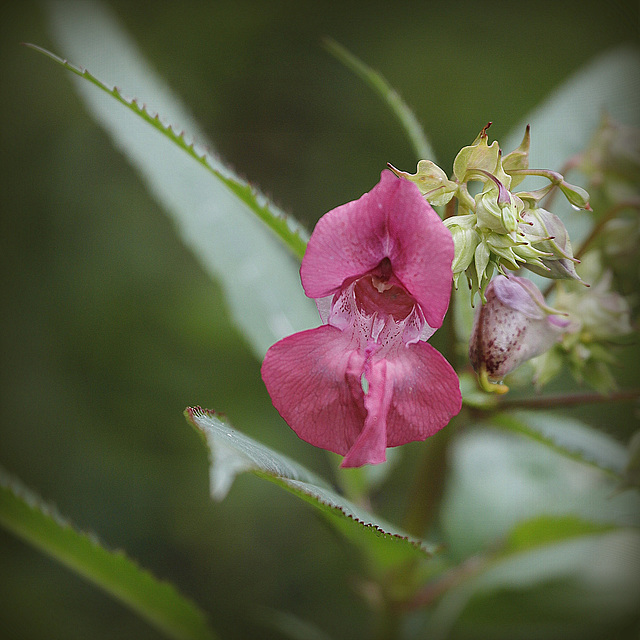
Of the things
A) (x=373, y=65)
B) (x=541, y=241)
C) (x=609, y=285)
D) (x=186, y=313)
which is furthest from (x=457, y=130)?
(x=541, y=241)

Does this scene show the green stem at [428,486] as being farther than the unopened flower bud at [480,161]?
Yes

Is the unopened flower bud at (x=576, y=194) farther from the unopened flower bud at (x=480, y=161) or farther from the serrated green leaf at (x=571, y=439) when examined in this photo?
the serrated green leaf at (x=571, y=439)

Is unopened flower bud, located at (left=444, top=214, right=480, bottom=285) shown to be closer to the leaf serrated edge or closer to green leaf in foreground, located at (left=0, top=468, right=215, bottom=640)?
the leaf serrated edge

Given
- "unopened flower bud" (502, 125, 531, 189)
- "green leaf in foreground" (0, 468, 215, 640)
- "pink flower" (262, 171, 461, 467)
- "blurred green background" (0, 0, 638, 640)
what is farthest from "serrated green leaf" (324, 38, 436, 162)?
"blurred green background" (0, 0, 638, 640)

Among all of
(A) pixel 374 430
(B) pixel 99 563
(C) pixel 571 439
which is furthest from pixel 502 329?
(B) pixel 99 563

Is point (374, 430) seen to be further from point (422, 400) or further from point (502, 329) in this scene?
point (502, 329)

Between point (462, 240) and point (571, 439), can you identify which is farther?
point (571, 439)

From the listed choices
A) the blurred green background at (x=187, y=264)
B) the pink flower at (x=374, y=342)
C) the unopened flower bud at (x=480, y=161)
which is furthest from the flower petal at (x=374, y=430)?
the blurred green background at (x=187, y=264)
